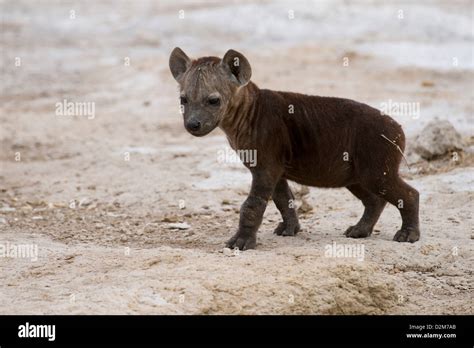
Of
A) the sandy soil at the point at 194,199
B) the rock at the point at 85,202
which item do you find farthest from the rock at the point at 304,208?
the rock at the point at 85,202

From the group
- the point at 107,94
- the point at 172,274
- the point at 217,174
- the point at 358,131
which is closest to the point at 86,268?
the point at 172,274

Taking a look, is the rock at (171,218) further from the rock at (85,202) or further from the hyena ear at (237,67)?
the hyena ear at (237,67)

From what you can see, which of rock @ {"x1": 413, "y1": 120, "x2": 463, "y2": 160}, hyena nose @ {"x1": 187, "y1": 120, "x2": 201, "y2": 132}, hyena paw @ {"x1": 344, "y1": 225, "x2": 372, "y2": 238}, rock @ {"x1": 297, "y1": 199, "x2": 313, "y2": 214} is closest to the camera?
hyena nose @ {"x1": 187, "y1": 120, "x2": 201, "y2": 132}

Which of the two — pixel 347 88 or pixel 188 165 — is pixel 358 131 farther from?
pixel 347 88

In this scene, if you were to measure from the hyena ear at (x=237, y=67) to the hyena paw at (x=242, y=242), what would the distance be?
139cm

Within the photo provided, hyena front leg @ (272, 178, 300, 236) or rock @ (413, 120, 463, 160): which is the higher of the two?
rock @ (413, 120, 463, 160)

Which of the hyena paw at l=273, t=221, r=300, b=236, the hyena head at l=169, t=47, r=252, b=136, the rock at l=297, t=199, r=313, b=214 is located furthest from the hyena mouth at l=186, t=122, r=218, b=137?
the rock at l=297, t=199, r=313, b=214

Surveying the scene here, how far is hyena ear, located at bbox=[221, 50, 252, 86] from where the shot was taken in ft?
→ 24.6

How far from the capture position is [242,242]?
7.60 meters

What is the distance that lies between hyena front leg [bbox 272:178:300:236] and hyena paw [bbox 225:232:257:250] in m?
0.61

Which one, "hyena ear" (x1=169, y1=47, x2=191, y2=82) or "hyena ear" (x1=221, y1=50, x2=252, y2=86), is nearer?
"hyena ear" (x1=221, y1=50, x2=252, y2=86)

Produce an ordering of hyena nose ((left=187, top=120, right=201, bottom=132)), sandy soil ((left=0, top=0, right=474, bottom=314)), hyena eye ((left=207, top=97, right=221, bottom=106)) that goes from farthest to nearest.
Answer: hyena eye ((left=207, top=97, right=221, bottom=106)), hyena nose ((left=187, top=120, right=201, bottom=132)), sandy soil ((left=0, top=0, right=474, bottom=314))

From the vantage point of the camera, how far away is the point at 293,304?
6.42m

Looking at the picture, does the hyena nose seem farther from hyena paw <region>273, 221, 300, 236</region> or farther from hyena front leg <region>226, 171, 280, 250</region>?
hyena paw <region>273, 221, 300, 236</region>
